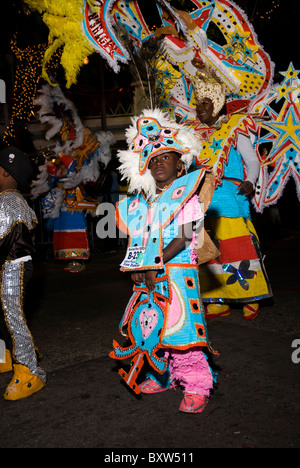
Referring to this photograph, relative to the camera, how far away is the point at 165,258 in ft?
8.99

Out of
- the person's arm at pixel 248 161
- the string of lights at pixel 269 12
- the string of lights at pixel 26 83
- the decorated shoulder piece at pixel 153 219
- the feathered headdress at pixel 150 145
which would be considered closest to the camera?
the decorated shoulder piece at pixel 153 219

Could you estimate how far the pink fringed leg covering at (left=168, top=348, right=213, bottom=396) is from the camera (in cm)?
280

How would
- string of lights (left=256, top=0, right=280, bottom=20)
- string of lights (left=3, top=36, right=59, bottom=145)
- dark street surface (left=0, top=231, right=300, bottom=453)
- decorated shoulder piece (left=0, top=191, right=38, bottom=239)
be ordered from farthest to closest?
string of lights (left=3, top=36, right=59, bottom=145), string of lights (left=256, top=0, right=280, bottom=20), decorated shoulder piece (left=0, top=191, right=38, bottom=239), dark street surface (left=0, top=231, right=300, bottom=453)

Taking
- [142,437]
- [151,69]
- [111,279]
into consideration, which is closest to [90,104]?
[111,279]

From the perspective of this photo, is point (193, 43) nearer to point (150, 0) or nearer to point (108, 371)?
point (150, 0)

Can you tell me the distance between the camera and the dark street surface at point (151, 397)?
249cm

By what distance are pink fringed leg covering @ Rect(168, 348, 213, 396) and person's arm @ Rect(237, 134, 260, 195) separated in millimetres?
2165

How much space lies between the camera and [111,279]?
749 cm

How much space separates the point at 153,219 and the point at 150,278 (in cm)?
37

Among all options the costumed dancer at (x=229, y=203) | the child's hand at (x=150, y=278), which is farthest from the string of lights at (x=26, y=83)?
the child's hand at (x=150, y=278)

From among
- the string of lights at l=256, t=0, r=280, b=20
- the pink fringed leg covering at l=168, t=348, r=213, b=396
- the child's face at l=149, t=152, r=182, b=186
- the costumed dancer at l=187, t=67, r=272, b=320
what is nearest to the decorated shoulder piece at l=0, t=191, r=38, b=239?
the child's face at l=149, t=152, r=182, b=186

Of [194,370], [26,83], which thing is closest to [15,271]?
[194,370]

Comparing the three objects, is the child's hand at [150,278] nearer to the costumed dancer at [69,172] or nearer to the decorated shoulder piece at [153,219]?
the decorated shoulder piece at [153,219]

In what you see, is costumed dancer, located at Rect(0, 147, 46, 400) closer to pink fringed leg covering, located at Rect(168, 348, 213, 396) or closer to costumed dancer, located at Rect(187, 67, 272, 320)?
pink fringed leg covering, located at Rect(168, 348, 213, 396)
